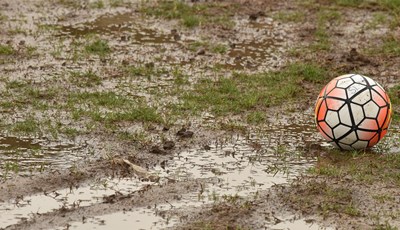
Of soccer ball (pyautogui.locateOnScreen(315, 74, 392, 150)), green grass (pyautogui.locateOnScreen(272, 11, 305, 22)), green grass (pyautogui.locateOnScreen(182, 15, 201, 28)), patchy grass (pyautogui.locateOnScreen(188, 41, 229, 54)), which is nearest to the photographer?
soccer ball (pyautogui.locateOnScreen(315, 74, 392, 150))

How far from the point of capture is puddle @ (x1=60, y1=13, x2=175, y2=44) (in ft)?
41.4

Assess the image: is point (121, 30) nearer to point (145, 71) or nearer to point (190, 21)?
point (190, 21)

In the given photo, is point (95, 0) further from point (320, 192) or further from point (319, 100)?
point (320, 192)

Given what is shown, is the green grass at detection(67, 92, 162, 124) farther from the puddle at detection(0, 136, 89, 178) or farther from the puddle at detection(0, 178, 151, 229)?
the puddle at detection(0, 178, 151, 229)

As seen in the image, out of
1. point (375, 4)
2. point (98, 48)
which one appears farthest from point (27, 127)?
point (375, 4)

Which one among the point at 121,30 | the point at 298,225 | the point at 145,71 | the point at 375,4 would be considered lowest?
the point at 298,225

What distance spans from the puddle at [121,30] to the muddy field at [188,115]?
0.03 meters

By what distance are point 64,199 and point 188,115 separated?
97.3 inches

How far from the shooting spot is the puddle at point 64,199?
7.37 m

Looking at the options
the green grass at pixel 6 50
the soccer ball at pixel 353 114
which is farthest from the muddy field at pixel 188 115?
the soccer ball at pixel 353 114

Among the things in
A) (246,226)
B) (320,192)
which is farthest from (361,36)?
(246,226)

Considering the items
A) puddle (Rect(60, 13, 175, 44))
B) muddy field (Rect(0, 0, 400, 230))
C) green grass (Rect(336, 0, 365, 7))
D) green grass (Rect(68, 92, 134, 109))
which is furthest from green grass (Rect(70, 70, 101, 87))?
green grass (Rect(336, 0, 365, 7))

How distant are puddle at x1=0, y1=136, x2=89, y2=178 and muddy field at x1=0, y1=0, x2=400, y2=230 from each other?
2cm

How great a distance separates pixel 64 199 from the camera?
766 centimetres
